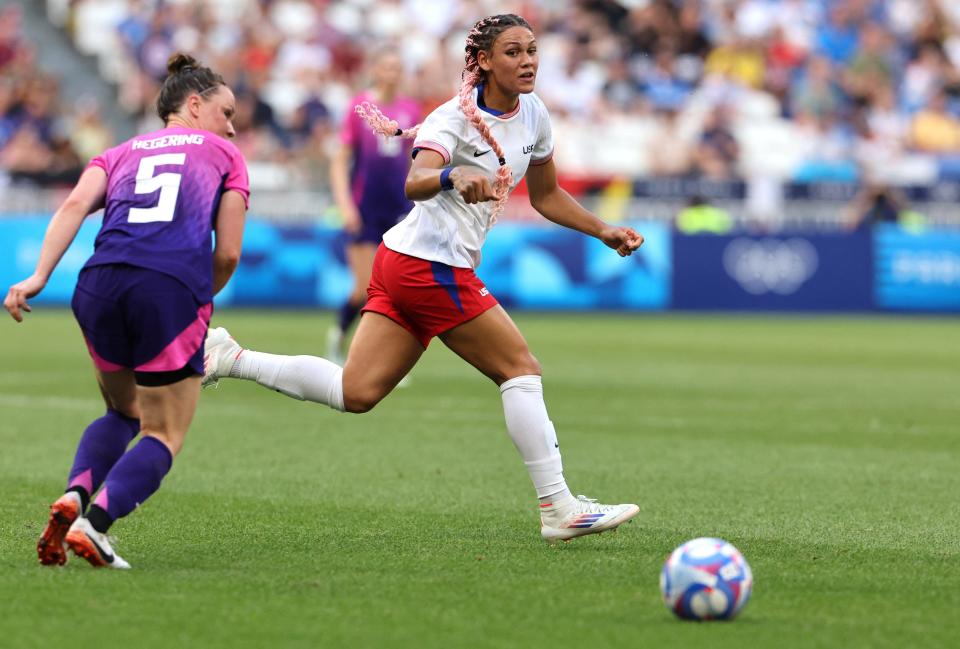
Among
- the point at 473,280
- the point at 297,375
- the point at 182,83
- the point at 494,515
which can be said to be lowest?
the point at 494,515

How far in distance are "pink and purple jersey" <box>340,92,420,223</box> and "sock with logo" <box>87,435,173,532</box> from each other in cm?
816

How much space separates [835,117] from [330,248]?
382 inches

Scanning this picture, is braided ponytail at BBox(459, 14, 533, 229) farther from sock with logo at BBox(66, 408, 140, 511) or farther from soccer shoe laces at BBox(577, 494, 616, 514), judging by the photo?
sock with logo at BBox(66, 408, 140, 511)

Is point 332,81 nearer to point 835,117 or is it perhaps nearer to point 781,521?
point 835,117

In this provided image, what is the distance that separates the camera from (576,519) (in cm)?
669

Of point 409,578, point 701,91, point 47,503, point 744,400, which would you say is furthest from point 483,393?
point 701,91

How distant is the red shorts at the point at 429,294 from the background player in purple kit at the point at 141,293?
93cm

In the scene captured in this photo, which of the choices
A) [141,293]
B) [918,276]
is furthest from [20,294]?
[918,276]

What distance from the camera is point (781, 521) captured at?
742 centimetres

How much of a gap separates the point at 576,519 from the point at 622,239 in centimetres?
122

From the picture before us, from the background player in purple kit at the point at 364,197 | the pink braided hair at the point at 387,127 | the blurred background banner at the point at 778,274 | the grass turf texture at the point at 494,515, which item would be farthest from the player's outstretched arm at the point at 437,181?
the blurred background banner at the point at 778,274

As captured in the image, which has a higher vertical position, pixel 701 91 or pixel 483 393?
pixel 701 91

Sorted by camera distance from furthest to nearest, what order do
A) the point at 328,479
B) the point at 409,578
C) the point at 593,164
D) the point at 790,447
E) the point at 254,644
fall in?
the point at 593,164 → the point at 790,447 → the point at 328,479 → the point at 409,578 → the point at 254,644

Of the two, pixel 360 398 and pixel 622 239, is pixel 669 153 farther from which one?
pixel 360 398
